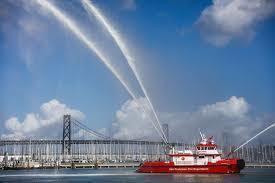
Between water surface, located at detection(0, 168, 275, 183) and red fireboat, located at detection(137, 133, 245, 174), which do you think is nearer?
water surface, located at detection(0, 168, 275, 183)

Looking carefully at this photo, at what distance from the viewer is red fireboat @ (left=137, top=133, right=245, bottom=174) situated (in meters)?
75.6

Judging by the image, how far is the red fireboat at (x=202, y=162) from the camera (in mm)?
75625

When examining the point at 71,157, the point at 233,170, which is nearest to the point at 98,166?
the point at 71,157

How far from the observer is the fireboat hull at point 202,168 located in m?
75.4

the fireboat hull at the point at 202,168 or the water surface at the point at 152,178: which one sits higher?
the fireboat hull at the point at 202,168

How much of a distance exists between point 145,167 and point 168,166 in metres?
6.56

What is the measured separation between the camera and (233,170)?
249ft

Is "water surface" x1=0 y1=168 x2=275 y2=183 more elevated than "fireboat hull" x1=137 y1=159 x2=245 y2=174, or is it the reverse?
"fireboat hull" x1=137 y1=159 x2=245 y2=174

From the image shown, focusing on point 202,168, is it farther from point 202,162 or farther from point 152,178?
point 152,178

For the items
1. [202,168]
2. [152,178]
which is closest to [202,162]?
[202,168]

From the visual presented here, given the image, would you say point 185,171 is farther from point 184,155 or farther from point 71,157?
point 71,157

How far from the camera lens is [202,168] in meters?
77.2

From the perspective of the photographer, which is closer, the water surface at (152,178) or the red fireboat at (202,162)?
the water surface at (152,178)

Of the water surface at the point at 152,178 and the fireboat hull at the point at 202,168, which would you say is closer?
the water surface at the point at 152,178
